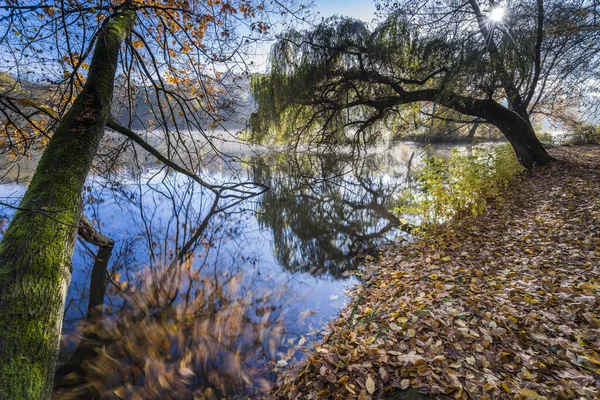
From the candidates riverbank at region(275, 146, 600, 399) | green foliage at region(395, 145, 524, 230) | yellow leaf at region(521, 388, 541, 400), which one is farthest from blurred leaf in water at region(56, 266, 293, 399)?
green foliage at region(395, 145, 524, 230)

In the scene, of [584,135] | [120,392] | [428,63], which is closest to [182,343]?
[120,392]

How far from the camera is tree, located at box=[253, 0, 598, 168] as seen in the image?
6.66 m

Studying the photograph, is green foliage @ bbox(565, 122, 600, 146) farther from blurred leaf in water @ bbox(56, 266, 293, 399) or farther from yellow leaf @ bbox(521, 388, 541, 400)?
yellow leaf @ bbox(521, 388, 541, 400)

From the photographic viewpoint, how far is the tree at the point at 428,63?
666cm

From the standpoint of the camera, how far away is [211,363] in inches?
102

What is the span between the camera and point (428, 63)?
24.0ft

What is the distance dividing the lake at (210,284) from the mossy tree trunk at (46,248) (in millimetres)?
1398

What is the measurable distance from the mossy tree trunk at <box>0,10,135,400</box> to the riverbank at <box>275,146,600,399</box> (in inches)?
56.5

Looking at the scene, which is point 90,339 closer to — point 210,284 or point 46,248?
point 210,284

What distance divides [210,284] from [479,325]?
328cm

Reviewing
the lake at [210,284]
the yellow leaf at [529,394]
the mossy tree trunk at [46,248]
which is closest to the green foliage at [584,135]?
the lake at [210,284]

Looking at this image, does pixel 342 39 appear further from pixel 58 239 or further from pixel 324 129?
pixel 58 239

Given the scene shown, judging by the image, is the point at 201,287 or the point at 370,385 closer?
the point at 370,385

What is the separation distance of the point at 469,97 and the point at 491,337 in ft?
23.0
